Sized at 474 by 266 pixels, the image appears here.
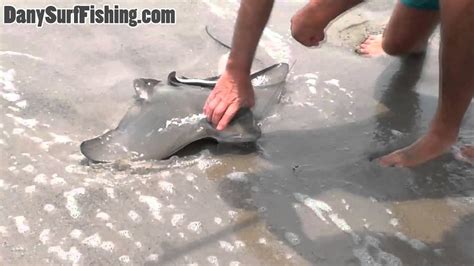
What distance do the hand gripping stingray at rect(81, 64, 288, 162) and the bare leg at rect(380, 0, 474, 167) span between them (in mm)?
547

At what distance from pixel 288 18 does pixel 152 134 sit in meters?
1.31

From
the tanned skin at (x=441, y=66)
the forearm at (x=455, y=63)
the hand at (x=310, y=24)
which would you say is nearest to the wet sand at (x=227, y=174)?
the tanned skin at (x=441, y=66)

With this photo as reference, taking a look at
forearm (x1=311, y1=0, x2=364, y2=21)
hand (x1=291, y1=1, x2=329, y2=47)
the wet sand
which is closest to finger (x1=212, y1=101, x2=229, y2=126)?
the wet sand

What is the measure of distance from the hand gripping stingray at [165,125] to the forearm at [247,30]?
18cm

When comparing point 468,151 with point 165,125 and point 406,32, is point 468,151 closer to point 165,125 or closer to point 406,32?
point 406,32

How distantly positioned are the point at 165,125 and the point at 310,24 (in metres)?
Answer: 0.65

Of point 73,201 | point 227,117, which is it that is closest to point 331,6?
point 227,117

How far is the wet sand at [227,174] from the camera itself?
2047mm

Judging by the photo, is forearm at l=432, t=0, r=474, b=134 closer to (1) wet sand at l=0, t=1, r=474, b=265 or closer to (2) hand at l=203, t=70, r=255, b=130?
(1) wet sand at l=0, t=1, r=474, b=265

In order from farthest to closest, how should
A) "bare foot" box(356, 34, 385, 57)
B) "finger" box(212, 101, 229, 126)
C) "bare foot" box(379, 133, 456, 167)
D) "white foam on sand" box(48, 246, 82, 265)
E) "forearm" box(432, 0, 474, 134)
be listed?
"bare foot" box(356, 34, 385, 57), "finger" box(212, 101, 229, 126), "bare foot" box(379, 133, 456, 167), "forearm" box(432, 0, 474, 134), "white foam on sand" box(48, 246, 82, 265)

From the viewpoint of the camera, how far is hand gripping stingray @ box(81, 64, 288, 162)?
2354 millimetres

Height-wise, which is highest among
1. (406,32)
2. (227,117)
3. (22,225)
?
(406,32)

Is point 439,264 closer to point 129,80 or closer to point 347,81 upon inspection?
point 347,81

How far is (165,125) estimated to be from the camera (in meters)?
2.42
